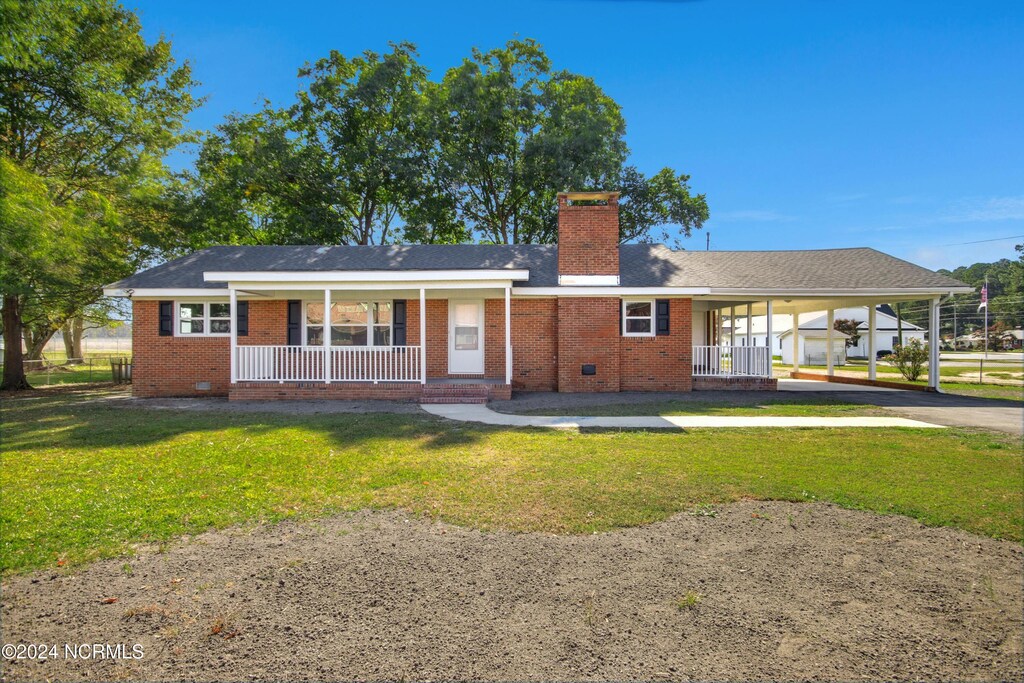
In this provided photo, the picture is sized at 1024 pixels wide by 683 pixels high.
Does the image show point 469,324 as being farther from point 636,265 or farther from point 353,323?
point 636,265

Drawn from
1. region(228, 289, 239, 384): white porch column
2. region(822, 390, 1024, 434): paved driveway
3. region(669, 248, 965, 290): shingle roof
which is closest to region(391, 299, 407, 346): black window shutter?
region(228, 289, 239, 384): white porch column

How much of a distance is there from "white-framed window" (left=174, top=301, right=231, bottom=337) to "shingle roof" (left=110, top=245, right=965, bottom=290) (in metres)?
0.66

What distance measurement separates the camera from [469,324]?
48.4 feet

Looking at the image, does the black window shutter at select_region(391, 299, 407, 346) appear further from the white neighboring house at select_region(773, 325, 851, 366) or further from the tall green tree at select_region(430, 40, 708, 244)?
the white neighboring house at select_region(773, 325, 851, 366)

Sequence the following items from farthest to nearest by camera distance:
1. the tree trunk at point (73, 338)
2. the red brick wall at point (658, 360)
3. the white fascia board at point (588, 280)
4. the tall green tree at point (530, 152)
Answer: the tree trunk at point (73, 338), the tall green tree at point (530, 152), the red brick wall at point (658, 360), the white fascia board at point (588, 280)

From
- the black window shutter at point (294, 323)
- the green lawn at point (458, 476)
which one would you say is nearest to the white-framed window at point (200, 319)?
the black window shutter at point (294, 323)

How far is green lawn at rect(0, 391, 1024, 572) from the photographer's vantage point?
176 inches

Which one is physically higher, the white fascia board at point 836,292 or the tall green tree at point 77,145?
the tall green tree at point 77,145

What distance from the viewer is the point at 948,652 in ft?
8.87

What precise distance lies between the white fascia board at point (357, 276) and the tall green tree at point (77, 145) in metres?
4.56

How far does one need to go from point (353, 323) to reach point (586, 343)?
687 centimetres

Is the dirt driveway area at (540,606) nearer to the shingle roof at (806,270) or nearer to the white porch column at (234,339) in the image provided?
the white porch column at (234,339)

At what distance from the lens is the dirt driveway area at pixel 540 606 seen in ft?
8.43

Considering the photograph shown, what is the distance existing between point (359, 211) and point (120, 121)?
10.0m
